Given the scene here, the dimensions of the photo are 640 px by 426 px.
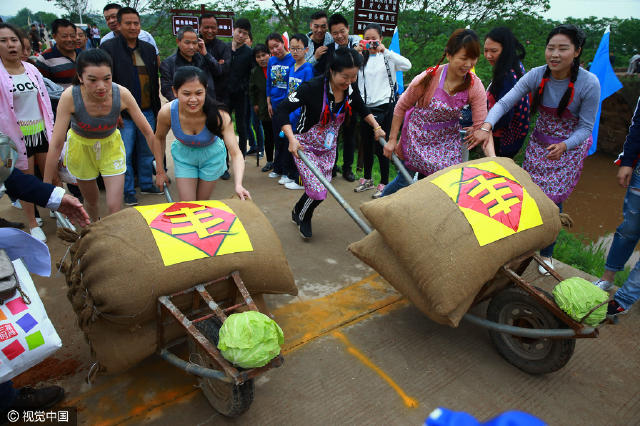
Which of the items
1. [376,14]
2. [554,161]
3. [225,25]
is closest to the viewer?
[554,161]

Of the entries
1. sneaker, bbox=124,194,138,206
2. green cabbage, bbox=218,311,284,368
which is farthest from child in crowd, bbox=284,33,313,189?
green cabbage, bbox=218,311,284,368

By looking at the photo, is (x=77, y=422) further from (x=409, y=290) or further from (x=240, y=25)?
Result: (x=240, y=25)

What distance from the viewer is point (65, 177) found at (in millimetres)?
3152

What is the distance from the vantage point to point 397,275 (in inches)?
86.9

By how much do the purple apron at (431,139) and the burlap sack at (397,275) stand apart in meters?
0.99

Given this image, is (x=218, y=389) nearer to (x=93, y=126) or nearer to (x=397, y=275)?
(x=397, y=275)

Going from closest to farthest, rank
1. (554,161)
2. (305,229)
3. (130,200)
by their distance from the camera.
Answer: (554,161), (305,229), (130,200)

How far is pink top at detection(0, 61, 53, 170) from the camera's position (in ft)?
10.1

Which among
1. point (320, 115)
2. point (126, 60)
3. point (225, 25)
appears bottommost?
point (320, 115)

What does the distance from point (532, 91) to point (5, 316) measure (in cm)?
307

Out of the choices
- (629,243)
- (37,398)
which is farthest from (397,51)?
(37,398)

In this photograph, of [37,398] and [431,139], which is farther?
[431,139]

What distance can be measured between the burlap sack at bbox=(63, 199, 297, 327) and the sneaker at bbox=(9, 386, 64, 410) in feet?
1.25

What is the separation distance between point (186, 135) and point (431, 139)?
176 cm
